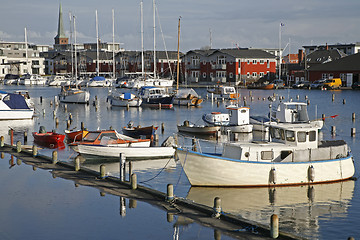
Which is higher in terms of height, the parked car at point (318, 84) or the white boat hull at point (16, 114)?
the parked car at point (318, 84)

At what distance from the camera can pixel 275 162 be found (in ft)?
93.7

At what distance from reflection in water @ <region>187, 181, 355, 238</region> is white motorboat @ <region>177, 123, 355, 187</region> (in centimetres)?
46

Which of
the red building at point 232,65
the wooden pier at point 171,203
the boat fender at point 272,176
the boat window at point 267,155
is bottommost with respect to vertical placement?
the wooden pier at point 171,203

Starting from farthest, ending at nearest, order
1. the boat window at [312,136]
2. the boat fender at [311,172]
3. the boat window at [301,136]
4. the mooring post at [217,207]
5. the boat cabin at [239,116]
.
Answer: the boat cabin at [239,116] < the boat window at [312,136] < the boat window at [301,136] < the boat fender at [311,172] < the mooring post at [217,207]

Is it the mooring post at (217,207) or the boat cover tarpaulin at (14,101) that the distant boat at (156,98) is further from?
the mooring post at (217,207)

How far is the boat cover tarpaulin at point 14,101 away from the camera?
6264cm

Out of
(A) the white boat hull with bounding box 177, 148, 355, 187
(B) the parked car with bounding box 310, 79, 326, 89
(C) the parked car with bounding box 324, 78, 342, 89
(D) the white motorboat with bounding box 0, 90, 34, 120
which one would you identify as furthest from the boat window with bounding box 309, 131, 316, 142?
(B) the parked car with bounding box 310, 79, 326, 89

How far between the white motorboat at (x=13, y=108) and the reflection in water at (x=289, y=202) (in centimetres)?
Answer: 3986

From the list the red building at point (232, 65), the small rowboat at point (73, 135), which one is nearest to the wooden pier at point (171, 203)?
the small rowboat at point (73, 135)

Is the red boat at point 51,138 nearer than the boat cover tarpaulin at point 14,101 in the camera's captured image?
Yes

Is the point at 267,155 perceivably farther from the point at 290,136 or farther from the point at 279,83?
the point at 279,83

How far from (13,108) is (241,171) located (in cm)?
4242

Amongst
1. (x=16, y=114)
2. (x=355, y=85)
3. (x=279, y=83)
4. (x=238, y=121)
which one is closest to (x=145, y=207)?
(x=238, y=121)

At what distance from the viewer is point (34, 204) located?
1028 inches
